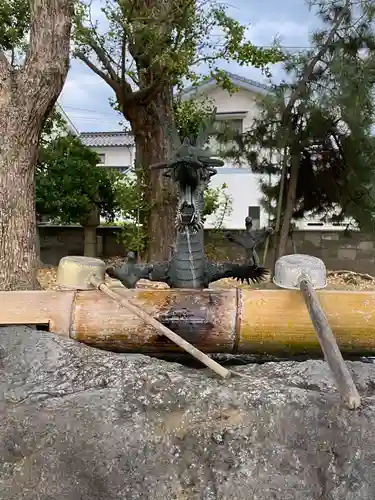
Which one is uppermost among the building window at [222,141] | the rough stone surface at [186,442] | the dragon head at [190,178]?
the building window at [222,141]

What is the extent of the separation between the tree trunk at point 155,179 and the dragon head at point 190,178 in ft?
14.3

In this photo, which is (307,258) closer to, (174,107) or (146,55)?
(146,55)

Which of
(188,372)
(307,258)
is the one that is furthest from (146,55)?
(188,372)

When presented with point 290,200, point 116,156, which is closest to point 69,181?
point 290,200

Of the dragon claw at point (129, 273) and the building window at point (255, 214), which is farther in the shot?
the building window at point (255, 214)

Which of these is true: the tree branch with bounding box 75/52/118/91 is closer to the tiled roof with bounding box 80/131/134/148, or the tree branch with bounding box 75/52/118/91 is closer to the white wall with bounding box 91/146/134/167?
the tiled roof with bounding box 80/131/134/148

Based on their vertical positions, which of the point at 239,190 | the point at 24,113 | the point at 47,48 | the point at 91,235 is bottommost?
the point at 91,235

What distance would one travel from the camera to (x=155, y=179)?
22.3 ft

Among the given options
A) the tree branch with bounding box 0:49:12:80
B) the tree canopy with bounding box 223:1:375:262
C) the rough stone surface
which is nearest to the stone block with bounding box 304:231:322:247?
the tree canopy with bounding box 223:1:375:262

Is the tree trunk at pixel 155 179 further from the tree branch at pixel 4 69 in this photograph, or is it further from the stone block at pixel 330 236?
the stone block at pixel 330 236

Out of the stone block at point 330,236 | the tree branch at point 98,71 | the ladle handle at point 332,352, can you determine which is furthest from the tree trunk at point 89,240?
the ladle handle at point 332,352

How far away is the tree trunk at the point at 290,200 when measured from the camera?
6547mm

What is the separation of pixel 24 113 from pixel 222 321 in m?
3.18

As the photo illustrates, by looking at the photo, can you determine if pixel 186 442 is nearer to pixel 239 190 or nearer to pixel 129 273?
pixel 129 273
